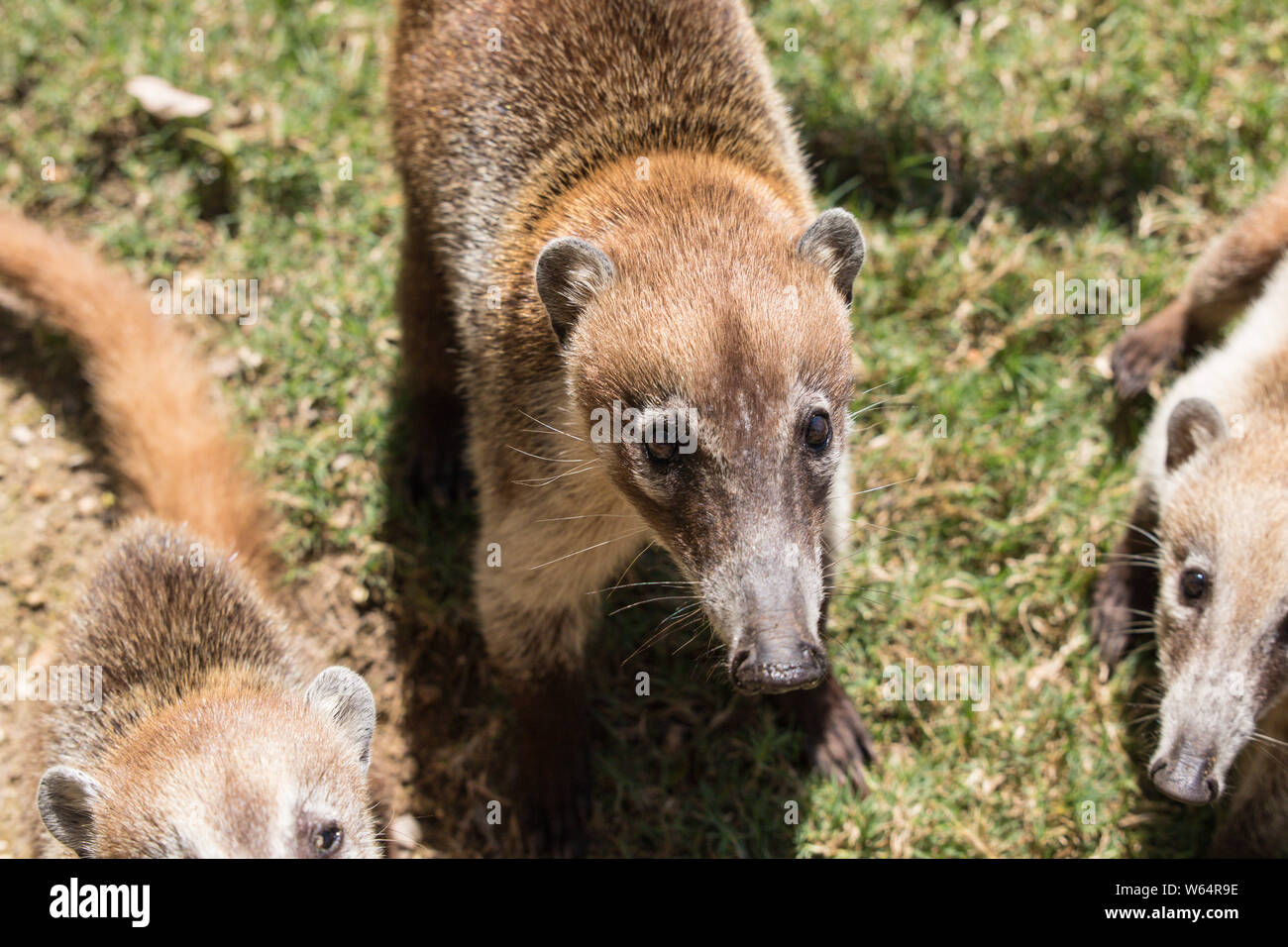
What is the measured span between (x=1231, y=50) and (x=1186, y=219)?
1144 mm

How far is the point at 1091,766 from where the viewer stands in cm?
536

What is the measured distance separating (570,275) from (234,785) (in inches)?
82.2

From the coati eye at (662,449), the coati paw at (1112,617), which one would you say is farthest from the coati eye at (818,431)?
the coati paw at (1112,617)

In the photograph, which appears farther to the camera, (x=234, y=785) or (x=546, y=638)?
(x=546, y=638)

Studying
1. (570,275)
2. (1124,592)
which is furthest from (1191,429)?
(570,275)

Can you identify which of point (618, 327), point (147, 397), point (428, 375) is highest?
point (428, 375)

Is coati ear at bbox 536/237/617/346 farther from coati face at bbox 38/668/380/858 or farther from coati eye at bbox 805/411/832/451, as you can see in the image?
coati face at bbox 38/668/380/858

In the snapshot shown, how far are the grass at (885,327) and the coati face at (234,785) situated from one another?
134 cm

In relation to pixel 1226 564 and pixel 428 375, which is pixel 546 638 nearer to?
pixel 428 375

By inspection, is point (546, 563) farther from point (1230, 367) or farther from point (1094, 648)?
point (1230, 367)

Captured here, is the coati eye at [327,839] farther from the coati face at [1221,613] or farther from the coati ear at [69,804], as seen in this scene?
the coati face at [1221,613]

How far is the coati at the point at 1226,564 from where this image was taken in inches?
174

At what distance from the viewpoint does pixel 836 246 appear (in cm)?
407

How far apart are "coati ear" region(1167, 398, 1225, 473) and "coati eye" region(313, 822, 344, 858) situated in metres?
3.78
